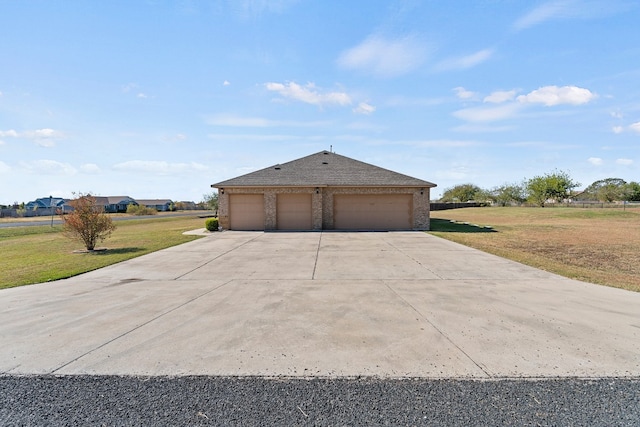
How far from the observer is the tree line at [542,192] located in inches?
2324

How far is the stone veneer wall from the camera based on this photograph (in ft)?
63.3

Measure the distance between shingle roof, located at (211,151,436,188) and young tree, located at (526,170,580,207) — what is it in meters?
51.7

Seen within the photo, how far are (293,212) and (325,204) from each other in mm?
2050

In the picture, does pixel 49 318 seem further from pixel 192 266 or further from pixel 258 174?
pixel 258 174

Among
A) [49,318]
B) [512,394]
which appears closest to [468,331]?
[512,394]

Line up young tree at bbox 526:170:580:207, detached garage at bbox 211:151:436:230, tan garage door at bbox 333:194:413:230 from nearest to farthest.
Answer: detached garage at bbox 211:151:436:230, tan garage door at bbox 333:194:413:230, young tree at bbox 526:170:580:207

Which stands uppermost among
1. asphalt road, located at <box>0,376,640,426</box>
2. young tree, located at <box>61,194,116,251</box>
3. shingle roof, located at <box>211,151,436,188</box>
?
shingle roof, located at <box>211,151,436,188</box>

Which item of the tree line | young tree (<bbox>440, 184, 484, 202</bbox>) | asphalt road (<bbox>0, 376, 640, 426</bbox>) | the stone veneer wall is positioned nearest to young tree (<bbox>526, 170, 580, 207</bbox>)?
the tree line

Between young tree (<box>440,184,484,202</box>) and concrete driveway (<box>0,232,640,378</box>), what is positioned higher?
young tree (<box>440,184,484,202</box>)

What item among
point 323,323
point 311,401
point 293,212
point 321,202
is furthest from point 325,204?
point 311,401

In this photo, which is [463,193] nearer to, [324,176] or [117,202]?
[324,176]

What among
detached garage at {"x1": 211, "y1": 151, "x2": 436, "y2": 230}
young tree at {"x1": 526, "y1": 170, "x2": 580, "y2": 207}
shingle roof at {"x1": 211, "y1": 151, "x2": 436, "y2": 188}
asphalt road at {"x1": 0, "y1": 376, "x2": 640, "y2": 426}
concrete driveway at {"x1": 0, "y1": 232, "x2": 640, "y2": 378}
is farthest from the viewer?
young tree at {"x1": 526, "y1": 170, "x2": 580, "y2": 207}

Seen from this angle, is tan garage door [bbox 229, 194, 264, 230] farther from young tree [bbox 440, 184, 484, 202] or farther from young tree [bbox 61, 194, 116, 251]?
young tree [bbox 440, 184, 484, 202]

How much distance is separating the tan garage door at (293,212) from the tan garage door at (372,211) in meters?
1.69
